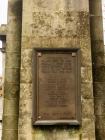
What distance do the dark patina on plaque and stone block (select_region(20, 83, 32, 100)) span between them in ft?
0.46

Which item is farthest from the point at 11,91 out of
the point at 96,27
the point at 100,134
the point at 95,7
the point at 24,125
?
the point at 95,7

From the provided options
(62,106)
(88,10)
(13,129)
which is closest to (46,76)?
(62,106)

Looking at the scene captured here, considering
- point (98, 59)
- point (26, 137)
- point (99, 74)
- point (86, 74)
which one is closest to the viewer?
point (26, 137)

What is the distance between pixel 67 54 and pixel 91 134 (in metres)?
2.12

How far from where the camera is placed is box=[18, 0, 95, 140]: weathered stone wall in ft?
26.2

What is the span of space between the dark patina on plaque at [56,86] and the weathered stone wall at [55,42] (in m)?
0.15

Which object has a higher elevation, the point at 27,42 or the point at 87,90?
the point at 27,42

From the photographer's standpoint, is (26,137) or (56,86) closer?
(26,137)

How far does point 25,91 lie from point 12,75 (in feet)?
2.43

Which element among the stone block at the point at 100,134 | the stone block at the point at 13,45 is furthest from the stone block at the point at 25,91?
the stone block at the point at 100,134

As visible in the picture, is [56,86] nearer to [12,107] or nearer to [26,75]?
[26,75]

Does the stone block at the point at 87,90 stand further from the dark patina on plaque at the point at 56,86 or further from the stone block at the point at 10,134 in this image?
the stone block at the point at 10,134

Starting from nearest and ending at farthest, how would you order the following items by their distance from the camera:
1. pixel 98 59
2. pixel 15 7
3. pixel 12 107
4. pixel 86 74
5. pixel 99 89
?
1. pixel 86 74
2. pixel 12 107
3. pixel 99 89
4. pixel 98 59
5. pixel 15 7

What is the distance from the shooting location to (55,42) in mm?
8578
